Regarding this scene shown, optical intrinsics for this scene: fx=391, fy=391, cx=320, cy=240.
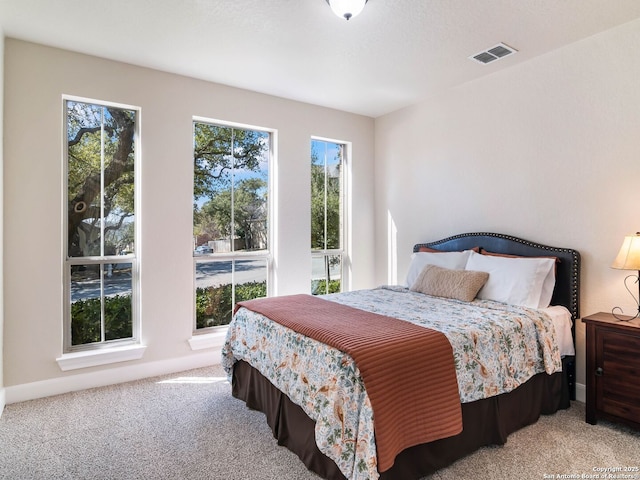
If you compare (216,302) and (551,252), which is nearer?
(551,252)

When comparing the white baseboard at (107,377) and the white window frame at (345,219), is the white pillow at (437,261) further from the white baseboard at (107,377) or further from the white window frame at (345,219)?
the white baseboard at (107,377)

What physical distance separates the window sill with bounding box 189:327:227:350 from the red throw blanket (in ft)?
5.79

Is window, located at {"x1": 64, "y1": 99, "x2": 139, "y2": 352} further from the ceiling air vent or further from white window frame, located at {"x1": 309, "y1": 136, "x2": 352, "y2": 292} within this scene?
the ceiling air vent

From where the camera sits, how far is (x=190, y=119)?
145 inches

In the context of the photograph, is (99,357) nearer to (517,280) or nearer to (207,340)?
(207,340)

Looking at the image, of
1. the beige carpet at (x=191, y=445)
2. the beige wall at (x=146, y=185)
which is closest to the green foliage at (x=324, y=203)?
the beige wall at (x=146, y=185)

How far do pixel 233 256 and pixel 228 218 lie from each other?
39 centimetres

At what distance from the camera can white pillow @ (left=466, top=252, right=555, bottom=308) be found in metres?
2.89

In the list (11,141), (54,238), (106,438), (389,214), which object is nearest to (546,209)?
(389,214)

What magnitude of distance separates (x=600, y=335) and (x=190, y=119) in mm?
3687

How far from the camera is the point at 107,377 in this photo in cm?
327

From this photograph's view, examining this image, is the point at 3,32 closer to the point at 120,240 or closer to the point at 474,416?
the point at 120,240

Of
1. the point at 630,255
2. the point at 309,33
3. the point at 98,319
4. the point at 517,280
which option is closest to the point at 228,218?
the point at 98,319

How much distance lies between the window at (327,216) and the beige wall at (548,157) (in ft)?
2.93
